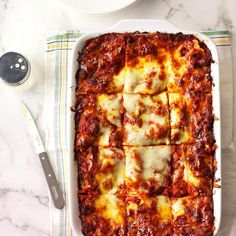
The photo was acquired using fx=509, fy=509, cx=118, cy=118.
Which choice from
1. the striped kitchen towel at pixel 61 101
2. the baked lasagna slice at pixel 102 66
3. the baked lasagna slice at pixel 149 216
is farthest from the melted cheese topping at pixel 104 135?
the striped kitchen towel at pixel 61 101

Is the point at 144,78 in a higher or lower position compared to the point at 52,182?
higher

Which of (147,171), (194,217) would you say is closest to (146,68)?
(147,171)

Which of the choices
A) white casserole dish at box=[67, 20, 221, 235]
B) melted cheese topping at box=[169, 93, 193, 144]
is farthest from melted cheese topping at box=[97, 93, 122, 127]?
melted cheese topping at box=[169, 93, 193, 144]

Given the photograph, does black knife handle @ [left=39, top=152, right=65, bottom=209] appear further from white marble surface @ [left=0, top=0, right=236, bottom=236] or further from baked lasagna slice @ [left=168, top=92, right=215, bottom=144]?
baked lasagna slice @ [left=168, top=92, right=215, bottom=144]

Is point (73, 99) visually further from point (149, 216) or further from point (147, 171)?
point (149, 216)

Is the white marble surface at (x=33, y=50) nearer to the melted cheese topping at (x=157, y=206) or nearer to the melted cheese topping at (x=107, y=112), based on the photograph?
the melted cheese topping at (x=107, y=112)

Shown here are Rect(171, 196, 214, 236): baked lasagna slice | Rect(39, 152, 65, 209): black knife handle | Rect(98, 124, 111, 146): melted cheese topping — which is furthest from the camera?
Rect(39, 152, 65, 209): black knife handle
